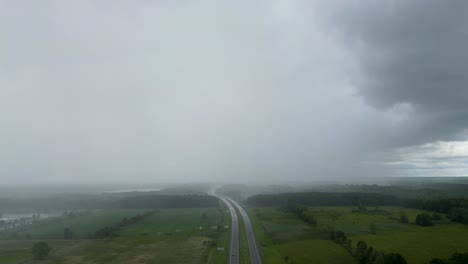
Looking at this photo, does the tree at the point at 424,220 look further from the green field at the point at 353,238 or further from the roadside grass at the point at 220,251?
the roadside grass at the point at 220,251

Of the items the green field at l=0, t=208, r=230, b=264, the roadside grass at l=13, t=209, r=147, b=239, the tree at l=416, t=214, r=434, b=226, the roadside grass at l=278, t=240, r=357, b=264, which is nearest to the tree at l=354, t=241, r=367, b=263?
the roadside grass at l=278, t=240, r=357, b=264

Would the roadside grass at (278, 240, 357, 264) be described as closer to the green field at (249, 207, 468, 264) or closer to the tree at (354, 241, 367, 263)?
the green field at (249, 207, 468, 264)

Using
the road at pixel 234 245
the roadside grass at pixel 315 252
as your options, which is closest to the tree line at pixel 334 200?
the road at pixel 234 245

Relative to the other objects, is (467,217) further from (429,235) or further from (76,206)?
(76,206)

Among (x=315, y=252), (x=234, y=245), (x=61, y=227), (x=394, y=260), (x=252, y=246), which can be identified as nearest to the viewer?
(x=394, y=260)

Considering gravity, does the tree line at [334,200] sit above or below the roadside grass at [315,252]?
below

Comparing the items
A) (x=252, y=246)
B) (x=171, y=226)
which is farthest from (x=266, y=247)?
(x=171, y=226)

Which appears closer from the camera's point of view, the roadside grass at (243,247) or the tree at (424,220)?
the roadside grass at (243,247)

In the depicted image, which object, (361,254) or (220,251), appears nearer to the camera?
(361,254)

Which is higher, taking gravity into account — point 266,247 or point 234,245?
point 234,245

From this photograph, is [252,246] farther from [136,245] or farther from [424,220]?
[424,220]

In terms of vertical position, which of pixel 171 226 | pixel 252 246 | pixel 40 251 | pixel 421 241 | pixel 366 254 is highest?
pixel 40 251
